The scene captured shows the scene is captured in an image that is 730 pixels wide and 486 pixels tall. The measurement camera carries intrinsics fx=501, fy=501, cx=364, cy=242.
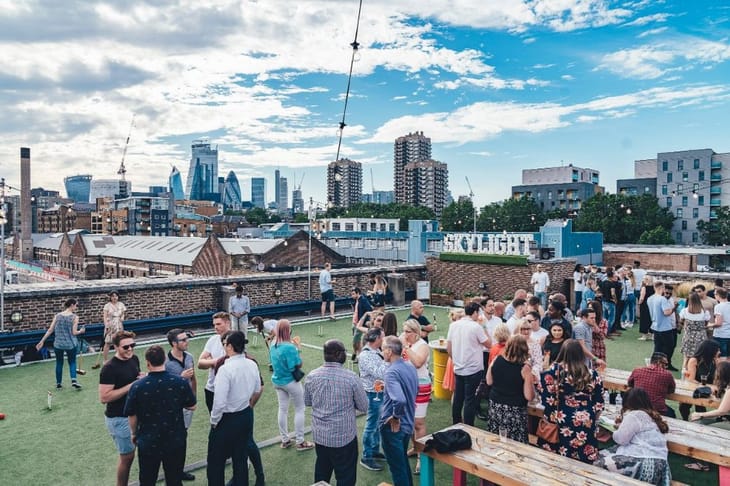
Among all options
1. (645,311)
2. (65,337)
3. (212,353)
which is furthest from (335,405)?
(645,311)

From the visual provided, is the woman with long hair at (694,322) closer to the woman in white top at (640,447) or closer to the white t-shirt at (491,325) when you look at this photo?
the white t-shirt at (491,325)

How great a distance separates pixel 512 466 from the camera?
4.16 meters

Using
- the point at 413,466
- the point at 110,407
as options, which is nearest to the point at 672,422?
the point at 413,466

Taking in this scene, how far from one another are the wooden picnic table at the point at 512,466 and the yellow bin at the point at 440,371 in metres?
Answer: 3.27

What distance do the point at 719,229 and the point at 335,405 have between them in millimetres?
75426

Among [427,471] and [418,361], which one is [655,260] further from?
[427,471]

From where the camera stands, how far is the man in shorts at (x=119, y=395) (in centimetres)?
468

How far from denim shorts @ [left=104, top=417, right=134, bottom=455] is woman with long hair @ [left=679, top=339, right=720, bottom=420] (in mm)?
6576

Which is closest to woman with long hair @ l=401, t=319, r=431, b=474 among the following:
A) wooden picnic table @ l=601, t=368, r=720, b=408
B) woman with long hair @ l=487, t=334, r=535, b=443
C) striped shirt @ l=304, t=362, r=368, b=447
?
woman with long hair @ l=487, t=334, r=535, b=443

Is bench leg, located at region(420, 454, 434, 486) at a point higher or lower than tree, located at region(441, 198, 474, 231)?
lower

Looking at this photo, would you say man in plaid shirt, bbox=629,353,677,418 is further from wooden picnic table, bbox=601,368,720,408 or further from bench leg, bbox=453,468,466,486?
bench leg, bbox=453,468,466,486

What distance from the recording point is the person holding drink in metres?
5.37

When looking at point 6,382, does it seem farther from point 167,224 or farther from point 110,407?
point 167,224

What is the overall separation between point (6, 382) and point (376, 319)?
6.91 m
